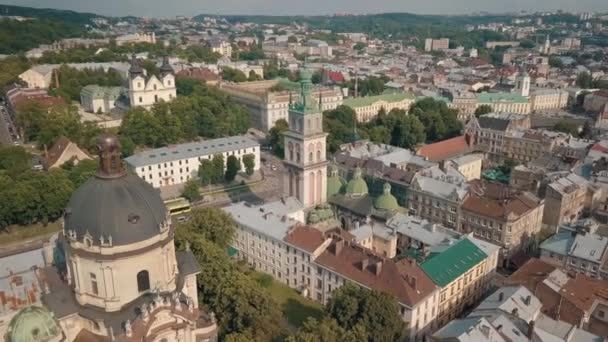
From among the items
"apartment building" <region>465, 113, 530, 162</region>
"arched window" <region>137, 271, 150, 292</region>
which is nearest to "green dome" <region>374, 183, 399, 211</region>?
"arched window" <region>137, 271, 150, 292</region>

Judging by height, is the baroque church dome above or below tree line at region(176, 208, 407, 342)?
above

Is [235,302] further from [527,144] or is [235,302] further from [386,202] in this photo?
[527,144]

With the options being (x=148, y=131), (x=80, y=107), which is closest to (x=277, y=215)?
(x=148, y=131)

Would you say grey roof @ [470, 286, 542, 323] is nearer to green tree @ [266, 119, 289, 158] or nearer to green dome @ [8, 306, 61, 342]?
green dome @ [8, 306, 61, 342]

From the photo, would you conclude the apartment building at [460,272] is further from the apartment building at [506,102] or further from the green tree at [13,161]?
the apartment building at [506,102]

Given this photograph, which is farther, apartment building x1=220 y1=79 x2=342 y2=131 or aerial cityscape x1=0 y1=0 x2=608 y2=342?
apartment building x1=220 y1=79 x2=342 y2=131

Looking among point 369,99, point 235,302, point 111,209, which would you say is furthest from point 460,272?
point 369,99

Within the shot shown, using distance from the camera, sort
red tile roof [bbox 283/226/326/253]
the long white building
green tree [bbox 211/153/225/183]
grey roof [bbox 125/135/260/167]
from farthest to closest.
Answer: green tree [bbox 211/153/225/183] → grey roof [bbox 125/135/260/167] → the long white building → red tile roof [bbox 283/226/326/253]
